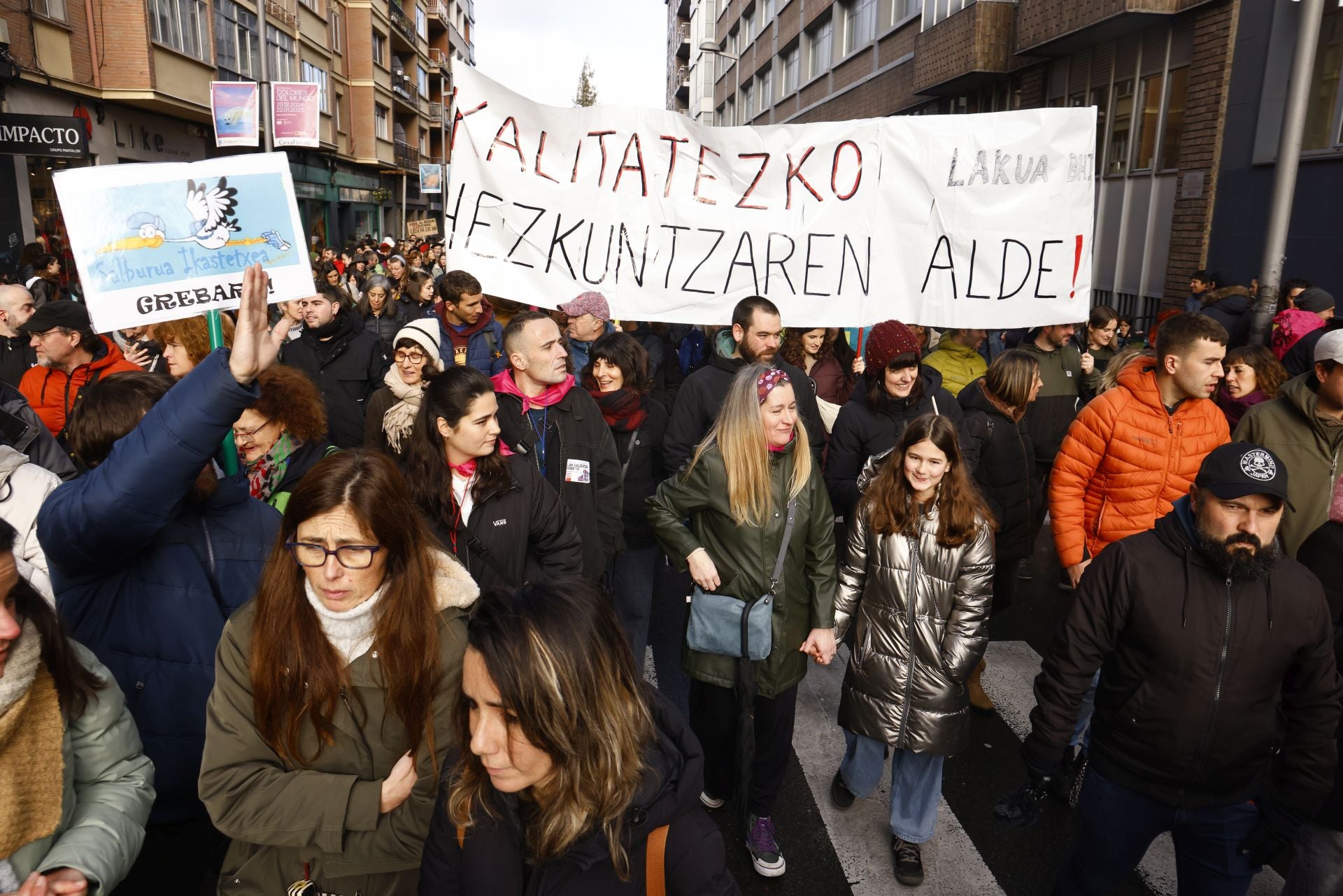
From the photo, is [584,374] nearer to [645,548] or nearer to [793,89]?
[645,548]

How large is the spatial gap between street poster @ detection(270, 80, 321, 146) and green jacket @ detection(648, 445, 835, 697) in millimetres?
18799

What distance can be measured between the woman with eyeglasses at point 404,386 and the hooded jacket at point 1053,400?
12.0 feet

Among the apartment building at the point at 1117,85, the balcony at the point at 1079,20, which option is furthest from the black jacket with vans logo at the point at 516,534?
the balcony at the point at 1079,20

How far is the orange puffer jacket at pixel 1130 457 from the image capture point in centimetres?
378

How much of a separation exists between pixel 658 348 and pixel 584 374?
1.90 metres

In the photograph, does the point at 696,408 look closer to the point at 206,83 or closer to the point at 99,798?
the point at 99,798

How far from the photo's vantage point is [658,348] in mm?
6789

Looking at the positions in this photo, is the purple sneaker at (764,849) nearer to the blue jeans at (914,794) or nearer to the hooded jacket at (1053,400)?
the blue jeans at (914,794)

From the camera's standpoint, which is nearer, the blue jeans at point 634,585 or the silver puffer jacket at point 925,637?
the silver puffer jacket at point 925,637

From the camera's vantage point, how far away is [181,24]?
2089cm

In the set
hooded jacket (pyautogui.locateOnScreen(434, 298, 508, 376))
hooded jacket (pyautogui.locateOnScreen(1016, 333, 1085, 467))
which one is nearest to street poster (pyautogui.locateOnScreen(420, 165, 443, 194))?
hooded jacket (pyautogui.locateOnScreen(434, 298, 508, 376))

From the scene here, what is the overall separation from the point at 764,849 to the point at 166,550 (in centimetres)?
238

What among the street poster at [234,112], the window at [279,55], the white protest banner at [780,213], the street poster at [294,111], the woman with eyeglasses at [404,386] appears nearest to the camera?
the woman with eyeglasses at [404,386]

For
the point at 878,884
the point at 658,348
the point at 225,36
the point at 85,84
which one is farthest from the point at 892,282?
the point at 225,36
